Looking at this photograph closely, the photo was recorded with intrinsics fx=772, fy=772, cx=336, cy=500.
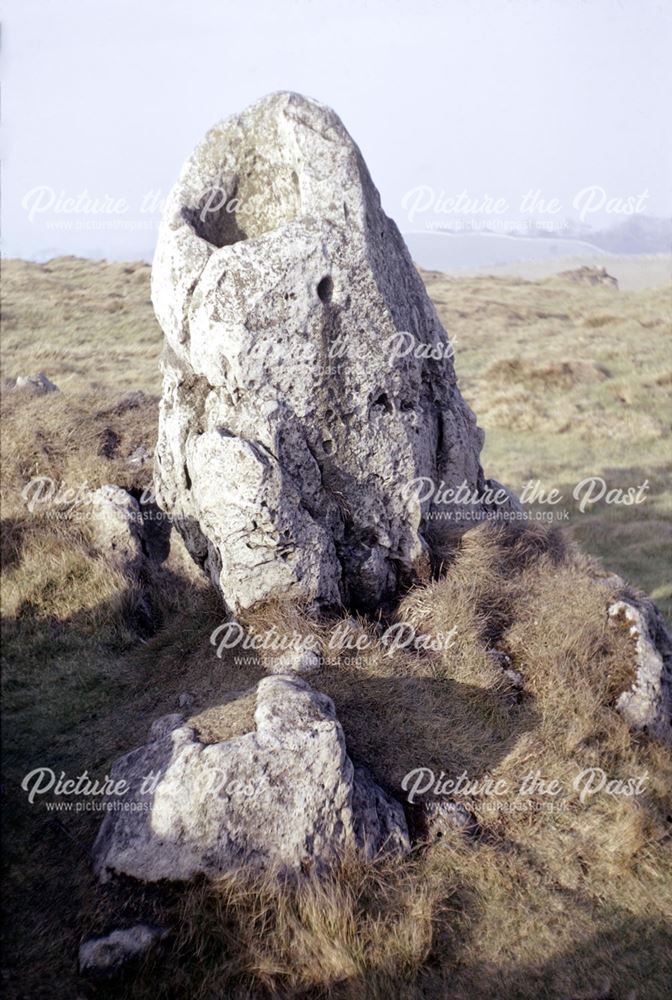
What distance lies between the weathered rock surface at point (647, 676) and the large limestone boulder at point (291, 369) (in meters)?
1.89

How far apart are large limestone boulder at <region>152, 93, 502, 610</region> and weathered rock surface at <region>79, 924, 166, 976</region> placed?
272 centimetres

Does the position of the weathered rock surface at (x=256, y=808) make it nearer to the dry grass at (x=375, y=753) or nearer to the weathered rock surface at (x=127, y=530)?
the dry grass at (x=375, y=753)

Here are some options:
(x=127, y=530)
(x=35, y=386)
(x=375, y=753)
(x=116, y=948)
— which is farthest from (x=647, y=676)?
(x=35, y=386)

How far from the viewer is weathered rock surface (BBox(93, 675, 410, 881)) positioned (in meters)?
4.62

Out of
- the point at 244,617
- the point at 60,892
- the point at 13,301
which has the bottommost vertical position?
the point at 13,301

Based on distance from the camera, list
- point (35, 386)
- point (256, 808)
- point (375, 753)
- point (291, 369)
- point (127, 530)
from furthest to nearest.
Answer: point (35, 386), point (127, 530), point (291, 369), point (375, 753), point (256, 808)

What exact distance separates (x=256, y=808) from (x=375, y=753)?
1108 millimetres

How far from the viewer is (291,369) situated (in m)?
6.43

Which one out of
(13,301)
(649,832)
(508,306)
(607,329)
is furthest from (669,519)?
(13,301)

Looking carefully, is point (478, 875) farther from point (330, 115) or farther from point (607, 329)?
point (607, 329)

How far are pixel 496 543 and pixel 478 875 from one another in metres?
3.35

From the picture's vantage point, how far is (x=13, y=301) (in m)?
32.4

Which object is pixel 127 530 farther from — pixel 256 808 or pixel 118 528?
pixel 256 808

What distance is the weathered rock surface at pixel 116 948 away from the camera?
4.19m
